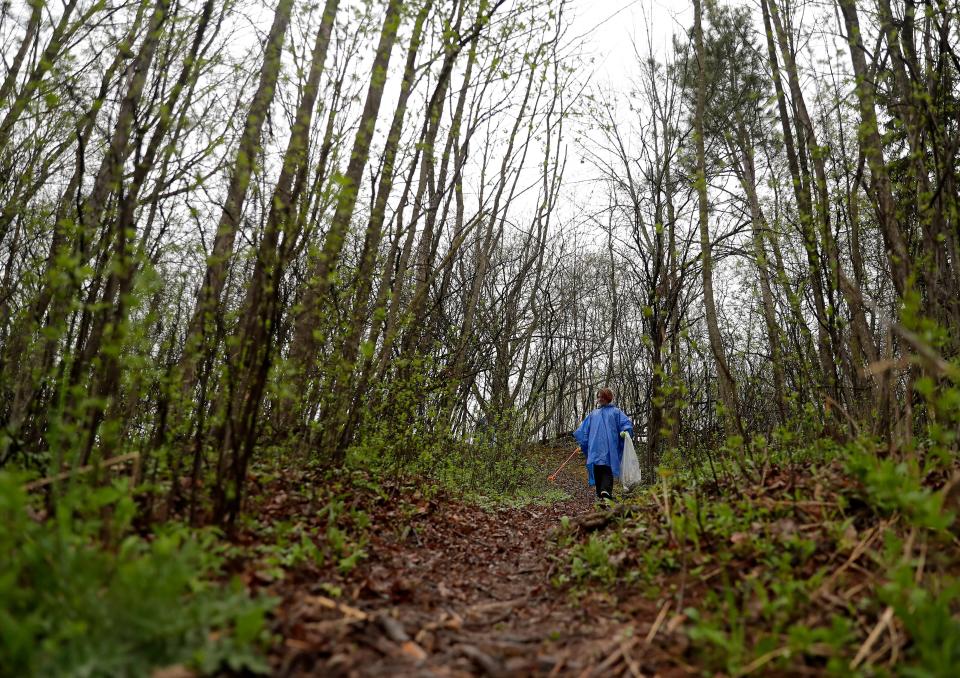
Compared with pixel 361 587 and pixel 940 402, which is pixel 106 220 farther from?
pixel 940 402

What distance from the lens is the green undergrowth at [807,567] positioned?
1.82 metres

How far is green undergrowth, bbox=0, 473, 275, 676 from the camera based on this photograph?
1452 millimetres

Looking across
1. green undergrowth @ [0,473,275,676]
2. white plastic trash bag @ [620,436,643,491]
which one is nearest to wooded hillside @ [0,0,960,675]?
green undergrowth @ [0,473,275,676]

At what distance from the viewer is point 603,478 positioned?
752cm

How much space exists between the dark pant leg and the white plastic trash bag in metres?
0.19

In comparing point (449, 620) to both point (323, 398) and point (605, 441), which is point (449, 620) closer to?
point (323, 398)

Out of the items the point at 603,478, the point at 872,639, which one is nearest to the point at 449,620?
the point at 872,639

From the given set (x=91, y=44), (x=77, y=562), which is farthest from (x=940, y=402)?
(x=91, y=44)

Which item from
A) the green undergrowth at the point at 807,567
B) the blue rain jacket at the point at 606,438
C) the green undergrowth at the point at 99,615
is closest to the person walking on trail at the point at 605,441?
the blue rain jacket at the point at 606,438

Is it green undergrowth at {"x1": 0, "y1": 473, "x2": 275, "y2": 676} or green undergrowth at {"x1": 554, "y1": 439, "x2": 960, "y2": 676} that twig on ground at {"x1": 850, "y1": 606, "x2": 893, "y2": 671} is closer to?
green undergrowth at {"x1": 554, "y1": 439, "x2": 960, "y2": 676}

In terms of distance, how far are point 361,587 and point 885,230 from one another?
4201 millimetres

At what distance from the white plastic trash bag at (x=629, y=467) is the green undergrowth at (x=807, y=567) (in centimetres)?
307

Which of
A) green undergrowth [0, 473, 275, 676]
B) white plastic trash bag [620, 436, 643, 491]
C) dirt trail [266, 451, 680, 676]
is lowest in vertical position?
dirt trail [266, 451, 680, 676]

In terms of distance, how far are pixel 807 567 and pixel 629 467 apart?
476 cm
